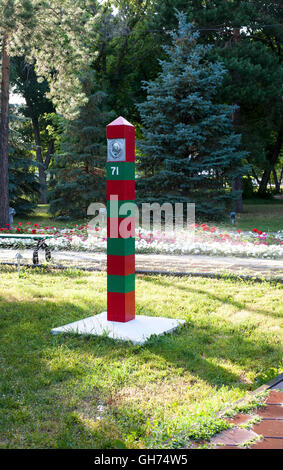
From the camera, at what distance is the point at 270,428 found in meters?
2.92

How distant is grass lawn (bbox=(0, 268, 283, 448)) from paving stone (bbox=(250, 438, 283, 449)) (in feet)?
0.91

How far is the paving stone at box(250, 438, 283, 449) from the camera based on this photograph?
2.66m

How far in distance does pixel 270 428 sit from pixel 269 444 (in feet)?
0.75

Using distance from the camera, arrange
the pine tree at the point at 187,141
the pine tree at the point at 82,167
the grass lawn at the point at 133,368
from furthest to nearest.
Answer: the pine tree at the point at 82,167
the pine tree at the point at 187,141
the grass lawn at the point at 133,368

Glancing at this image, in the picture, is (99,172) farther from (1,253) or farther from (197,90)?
(1,253)

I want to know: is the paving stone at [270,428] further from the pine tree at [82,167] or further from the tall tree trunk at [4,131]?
the pine tree at [82,167]

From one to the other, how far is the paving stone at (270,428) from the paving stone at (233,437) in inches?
2.3

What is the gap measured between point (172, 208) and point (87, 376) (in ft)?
44.5

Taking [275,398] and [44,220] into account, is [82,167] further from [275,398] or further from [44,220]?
[275,398]

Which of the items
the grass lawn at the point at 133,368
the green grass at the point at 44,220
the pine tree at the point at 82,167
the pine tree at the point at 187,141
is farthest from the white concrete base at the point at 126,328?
the pine tree at the point at 82,167

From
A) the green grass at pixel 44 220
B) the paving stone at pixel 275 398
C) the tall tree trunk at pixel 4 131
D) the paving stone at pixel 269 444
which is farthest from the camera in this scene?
the green grass at pixel 44 220

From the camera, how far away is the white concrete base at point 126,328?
4902 mm

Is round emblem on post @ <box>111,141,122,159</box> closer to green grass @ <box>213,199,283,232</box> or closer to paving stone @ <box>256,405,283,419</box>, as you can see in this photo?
paving stone @ <box>256,405,283,419</box>

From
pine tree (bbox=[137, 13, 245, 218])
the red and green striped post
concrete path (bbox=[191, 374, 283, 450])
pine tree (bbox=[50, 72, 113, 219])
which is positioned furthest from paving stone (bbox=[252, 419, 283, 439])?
pine tree (bbox=[50, 72, 113, 219])
